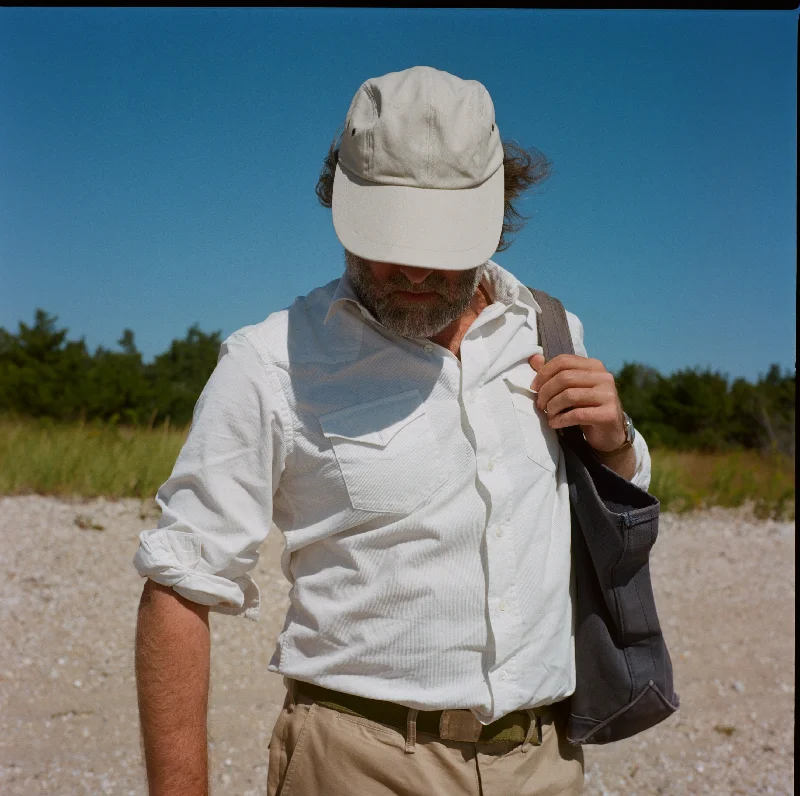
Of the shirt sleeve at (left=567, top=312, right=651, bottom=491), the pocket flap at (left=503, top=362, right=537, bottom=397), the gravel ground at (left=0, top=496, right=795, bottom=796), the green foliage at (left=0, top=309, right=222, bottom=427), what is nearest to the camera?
the pocket flap at (left=503, top=362, right=537, bottom=397)

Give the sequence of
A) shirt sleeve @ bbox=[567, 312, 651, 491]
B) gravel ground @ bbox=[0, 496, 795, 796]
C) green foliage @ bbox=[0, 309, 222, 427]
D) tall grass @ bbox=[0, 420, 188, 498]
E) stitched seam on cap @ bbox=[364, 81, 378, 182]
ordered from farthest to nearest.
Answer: green foliage @ bbox=[0, 309, 222, 427] < tall grass @ bbox=[0, 420, 188, 498] < gravel ground @ bbox=[0, 496, 795, 796] < shirt sleeve @ bbox=[567, 312, 651, 491] < stitched seam on cap @ bbox=[364, 81, 378, 182]

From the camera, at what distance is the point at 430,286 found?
5.39 ft

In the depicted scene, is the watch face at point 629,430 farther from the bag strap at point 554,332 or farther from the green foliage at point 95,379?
the green foliage at point 95,379

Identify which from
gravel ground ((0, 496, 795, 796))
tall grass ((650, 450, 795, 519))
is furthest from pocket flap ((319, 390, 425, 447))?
tall grass ((650, 450, 795, 519))

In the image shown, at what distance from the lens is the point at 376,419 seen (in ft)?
5.33

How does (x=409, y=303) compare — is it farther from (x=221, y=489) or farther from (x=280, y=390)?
(x=221, y=489)

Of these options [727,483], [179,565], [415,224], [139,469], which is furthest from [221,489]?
[727,483]

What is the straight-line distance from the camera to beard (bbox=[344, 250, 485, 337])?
163 cm

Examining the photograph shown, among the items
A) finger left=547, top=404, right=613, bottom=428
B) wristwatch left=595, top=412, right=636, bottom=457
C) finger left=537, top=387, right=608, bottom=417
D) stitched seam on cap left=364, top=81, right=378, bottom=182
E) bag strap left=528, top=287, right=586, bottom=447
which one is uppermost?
stitched seam on cap left=364, top=81, right=378, bottom=182

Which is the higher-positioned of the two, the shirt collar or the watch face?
the shirt collar

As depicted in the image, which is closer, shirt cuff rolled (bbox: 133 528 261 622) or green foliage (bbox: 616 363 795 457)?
shirt cuff rolled (bbox: 133 528 261 622)

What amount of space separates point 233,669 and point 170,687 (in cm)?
408

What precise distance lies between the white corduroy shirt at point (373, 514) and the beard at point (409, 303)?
0.03m

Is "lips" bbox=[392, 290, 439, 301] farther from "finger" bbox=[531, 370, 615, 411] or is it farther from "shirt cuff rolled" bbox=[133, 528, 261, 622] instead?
"shirt cuff rolled" bbox=[133, 528, 261, 622]
